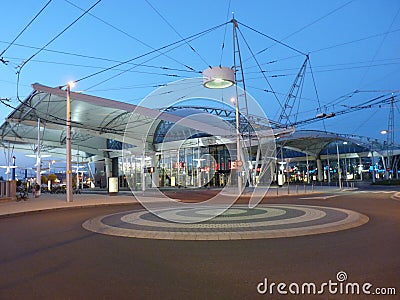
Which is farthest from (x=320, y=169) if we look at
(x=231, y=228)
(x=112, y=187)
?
(x=231, y=228)

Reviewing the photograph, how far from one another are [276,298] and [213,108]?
166 ft

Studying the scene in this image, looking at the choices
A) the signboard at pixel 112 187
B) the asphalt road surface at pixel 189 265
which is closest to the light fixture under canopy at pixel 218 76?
the asphalt road surface at pixel 189 265

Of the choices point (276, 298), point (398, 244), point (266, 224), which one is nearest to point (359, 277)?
point (276, 298)

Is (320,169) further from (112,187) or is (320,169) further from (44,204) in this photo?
(44,204)

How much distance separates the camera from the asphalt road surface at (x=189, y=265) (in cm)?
469

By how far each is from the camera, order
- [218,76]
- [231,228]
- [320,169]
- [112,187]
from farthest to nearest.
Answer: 1. [320,169]
2. [112,187]
3. [218,76]
4. [231,228]

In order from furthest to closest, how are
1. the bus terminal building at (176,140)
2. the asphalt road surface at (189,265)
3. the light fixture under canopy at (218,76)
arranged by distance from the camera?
the bus terminal building at (176,140), the light fixture under canopy at (218,76), the asphalt road surface at (189,265)

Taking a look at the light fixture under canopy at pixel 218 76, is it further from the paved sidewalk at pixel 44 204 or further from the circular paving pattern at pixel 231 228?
the paved sidewalk at pixel 44 204

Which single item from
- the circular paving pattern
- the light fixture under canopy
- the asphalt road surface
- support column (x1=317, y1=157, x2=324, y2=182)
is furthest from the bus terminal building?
the asphalt road surface

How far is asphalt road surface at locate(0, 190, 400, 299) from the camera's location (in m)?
4.69

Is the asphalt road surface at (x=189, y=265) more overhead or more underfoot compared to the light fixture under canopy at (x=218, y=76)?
more underfoot

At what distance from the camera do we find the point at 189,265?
19.8 feet

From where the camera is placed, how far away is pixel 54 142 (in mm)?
71688

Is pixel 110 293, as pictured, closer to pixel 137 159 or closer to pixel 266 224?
pixel 266 224
